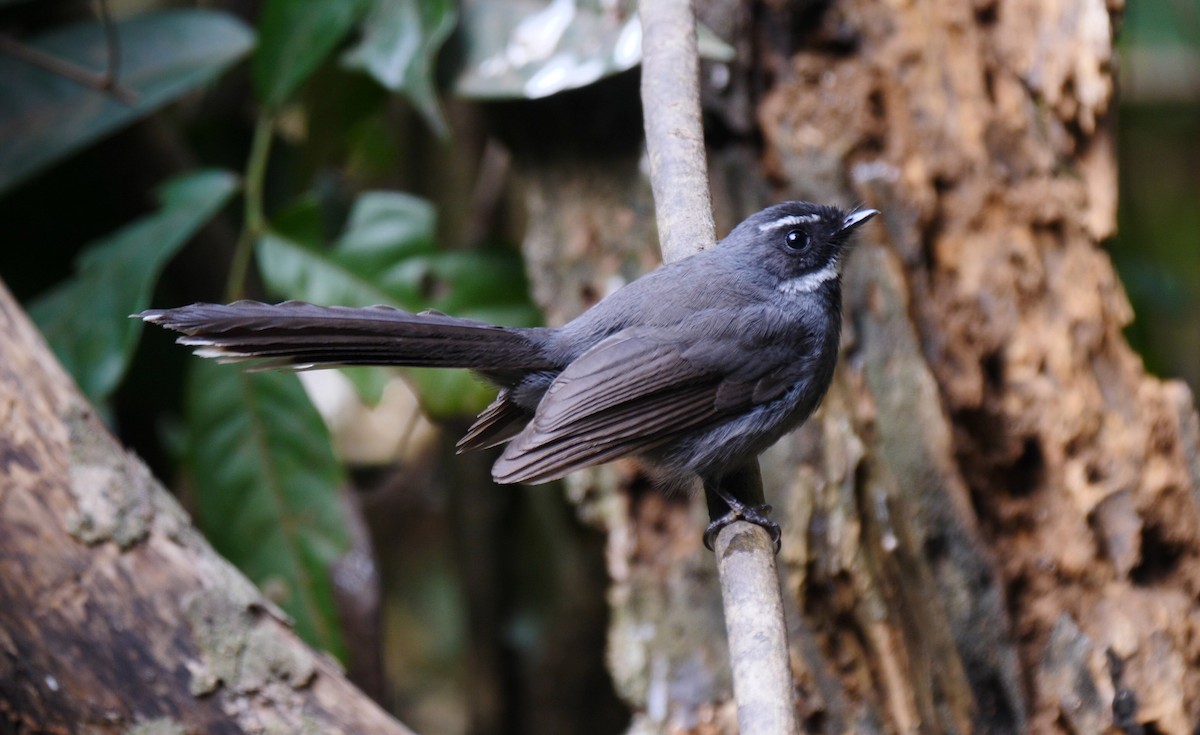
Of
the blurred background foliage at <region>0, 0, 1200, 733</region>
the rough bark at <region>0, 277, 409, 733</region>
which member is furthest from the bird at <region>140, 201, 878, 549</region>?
the blurred background foliage at <region>0, 0, 1200, 733</region>

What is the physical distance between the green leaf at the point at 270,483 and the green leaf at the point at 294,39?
38.8 inches

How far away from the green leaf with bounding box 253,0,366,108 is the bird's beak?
179 centimetres

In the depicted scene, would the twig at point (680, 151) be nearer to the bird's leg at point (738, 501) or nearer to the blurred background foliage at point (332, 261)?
the bird's leg at point (738, 501)

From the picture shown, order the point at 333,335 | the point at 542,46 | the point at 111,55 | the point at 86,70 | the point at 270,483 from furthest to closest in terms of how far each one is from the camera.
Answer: the point at 86,70 → the point at 111,55 → the point at 270,483 → the point at 542,46 → the point at 333,335

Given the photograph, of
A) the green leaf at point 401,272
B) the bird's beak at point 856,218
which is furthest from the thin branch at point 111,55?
the bird's beak at point 856,218

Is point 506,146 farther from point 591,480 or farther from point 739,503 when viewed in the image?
point 739,503

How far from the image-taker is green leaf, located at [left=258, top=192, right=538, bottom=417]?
3.55 metres

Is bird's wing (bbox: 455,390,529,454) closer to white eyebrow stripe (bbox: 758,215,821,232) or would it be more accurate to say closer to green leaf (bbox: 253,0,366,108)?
white eyebrow stripe (bbox: 758,215,821,232)

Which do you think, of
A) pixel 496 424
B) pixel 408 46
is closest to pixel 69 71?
pixel 408 46

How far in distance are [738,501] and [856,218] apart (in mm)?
827

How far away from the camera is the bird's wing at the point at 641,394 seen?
2.53 m

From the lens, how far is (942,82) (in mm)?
3305

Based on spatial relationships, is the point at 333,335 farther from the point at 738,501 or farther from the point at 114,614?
the point at 738,501

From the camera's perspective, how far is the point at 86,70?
3.93 metres
